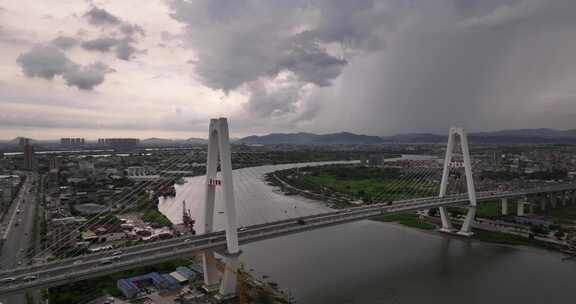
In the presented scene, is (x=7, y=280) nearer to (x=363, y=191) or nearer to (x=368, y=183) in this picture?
(x=363, y=191)

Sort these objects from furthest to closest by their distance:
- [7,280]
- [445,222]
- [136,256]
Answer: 1. [445,222]
2. [136,256]
3. [7,280]

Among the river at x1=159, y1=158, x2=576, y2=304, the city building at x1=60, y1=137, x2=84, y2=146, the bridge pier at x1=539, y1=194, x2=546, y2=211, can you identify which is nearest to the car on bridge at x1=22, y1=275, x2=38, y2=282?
the river at x1=159, y1=158, x2=576, y2=304

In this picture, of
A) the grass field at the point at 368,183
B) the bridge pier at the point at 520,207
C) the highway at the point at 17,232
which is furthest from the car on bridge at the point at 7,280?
the bridge pier at the point at 520,207

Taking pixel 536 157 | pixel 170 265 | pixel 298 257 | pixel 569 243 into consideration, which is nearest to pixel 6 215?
pixel 170 265

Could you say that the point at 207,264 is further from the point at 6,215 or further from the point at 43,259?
the point at 6,215

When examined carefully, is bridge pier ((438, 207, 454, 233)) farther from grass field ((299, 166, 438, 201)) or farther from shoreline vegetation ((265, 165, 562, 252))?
grass field ((299, 166, 438, 201))

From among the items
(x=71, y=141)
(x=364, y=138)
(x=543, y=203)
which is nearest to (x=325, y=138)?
(x=364, y=138)

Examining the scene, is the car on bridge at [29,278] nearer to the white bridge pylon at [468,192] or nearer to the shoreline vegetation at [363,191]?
the shoreline vegetation at [363,191]
